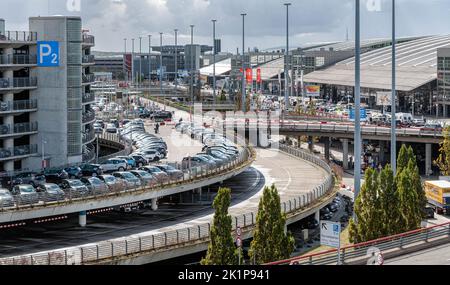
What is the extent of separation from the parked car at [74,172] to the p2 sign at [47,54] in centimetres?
826

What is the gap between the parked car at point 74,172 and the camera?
52.7m

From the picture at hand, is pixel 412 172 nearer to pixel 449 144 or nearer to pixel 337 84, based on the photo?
pixel 449 144

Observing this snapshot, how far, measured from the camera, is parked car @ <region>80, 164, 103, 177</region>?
54406 mm

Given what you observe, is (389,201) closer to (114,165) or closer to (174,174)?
(174,174)

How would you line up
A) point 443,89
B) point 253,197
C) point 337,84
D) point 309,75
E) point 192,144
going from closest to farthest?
point 253,197 → point 192,144 → point 443,89 → point 337,84 → point 309,75

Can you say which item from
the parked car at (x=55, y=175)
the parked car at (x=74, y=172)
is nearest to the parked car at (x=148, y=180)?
the parked car at (x=55, y=175)

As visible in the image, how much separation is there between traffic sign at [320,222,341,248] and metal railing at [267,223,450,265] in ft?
5.12

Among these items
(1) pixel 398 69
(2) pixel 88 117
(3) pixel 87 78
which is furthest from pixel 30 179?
(1) pixel 398 69

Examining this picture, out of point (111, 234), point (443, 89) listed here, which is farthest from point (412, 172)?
point (443, 89)

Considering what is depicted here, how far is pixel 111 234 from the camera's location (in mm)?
40625

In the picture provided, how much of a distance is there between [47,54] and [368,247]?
104ft

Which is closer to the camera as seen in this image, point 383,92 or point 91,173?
point 91,173
